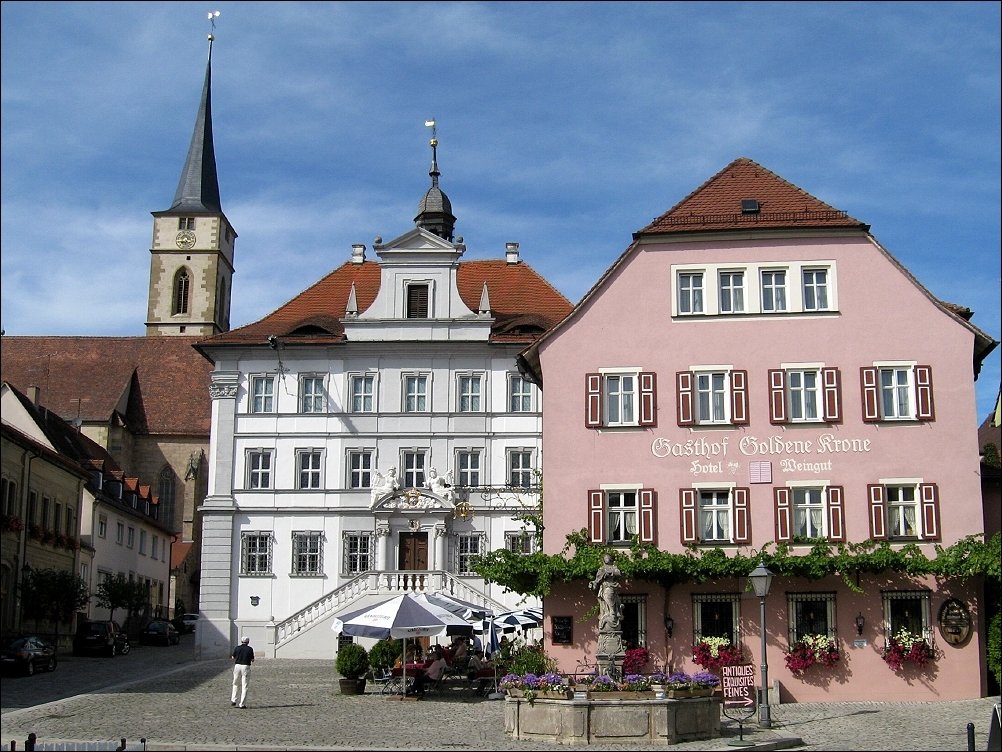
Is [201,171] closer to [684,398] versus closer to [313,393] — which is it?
[313,393]

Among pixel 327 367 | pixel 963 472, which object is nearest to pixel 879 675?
pixel 963 472

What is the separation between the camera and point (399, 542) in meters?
43.6

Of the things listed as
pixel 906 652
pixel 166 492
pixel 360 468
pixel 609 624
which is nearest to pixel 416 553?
pixel 360 468

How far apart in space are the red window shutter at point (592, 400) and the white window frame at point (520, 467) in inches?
572

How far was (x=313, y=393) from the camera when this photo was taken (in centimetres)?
4488

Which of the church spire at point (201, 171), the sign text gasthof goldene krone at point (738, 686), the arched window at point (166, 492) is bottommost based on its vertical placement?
the sign text gasthof goldene krone at point (738, 686)

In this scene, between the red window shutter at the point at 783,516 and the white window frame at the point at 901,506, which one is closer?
the white window frame at the point at 901,506

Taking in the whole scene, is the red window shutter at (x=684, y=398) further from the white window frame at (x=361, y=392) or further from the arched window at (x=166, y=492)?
the arched window at (x=166, y=492)

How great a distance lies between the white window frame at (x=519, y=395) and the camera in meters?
44.4

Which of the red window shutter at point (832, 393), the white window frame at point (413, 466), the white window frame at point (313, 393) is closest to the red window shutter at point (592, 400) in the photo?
the red window shutter at point (832, 393)

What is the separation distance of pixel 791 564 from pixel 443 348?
1982 centimetres

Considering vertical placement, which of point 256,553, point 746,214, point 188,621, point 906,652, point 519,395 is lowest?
point 188,621

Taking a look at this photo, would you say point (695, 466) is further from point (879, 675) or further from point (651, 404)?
point (879, 675)

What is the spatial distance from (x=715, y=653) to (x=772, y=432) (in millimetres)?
5105
